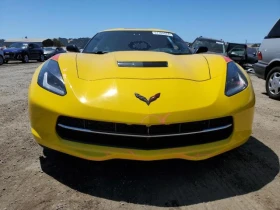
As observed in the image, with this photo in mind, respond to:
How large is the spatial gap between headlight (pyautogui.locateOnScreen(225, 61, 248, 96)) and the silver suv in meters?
3.65

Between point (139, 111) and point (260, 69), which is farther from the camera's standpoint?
point (260, 69)

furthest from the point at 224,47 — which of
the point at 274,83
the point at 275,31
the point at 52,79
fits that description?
the point at 52,79

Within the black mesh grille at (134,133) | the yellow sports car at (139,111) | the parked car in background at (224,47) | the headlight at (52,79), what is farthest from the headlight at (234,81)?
the parked car in background at (224,47)

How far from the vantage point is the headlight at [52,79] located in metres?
2.31

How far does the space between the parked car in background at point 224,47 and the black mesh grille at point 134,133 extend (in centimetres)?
1021

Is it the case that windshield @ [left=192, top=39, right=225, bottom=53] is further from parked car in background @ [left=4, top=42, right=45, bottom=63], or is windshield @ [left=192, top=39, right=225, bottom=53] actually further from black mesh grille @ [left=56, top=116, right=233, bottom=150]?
parked car in background @ [left=4, top=42, right=45, bottom=63]

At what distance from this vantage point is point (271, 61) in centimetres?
611

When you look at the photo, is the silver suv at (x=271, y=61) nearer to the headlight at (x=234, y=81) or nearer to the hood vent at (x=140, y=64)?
the headlight at (x=234, y=81)

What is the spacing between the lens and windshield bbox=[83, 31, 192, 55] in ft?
11.9

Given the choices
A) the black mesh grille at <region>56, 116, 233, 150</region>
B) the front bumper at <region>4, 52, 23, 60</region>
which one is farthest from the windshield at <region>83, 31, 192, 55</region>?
the front bumper at <region>4, 52, 23, 60</region>

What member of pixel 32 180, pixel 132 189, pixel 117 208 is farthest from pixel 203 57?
pixel 32 180

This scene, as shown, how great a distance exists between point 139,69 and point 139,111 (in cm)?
60

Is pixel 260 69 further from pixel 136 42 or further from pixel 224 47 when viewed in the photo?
pixel 224 47

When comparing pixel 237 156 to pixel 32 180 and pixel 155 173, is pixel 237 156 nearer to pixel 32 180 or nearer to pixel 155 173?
pixel 155 173
